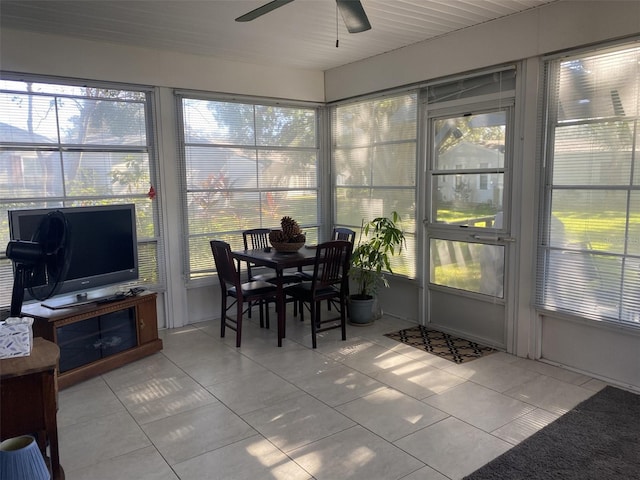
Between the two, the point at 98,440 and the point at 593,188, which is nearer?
the point at 98,440

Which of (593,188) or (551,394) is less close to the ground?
(593,188)

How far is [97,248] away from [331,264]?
1.90 metres

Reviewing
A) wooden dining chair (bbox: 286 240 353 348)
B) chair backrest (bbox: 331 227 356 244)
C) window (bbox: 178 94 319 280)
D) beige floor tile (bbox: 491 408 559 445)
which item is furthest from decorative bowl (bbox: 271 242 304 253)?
beige floor tile (bbox: 491 408 559 445)

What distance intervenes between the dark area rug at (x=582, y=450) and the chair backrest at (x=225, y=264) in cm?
239

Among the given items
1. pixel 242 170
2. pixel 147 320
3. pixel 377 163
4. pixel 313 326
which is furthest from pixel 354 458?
pixel 242 170

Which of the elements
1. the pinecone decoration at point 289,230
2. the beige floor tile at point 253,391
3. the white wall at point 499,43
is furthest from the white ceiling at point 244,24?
the beige floor tile at point 253,391

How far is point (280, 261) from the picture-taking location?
4.04 meters

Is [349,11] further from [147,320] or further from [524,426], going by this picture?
[147,320]

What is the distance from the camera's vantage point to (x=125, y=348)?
3.86 m

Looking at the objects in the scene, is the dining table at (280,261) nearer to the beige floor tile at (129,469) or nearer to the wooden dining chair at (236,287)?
the wooden dining chair at (236,287)

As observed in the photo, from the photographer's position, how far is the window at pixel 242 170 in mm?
4812

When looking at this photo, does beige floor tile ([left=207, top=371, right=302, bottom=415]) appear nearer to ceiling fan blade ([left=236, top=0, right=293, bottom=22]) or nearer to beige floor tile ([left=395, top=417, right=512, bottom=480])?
beige floor tile ([left=395, top=417, right=512, bottom=480])

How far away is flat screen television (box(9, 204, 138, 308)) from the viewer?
11.8ft

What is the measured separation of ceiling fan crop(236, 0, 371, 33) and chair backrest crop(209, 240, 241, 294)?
191 centimetres
